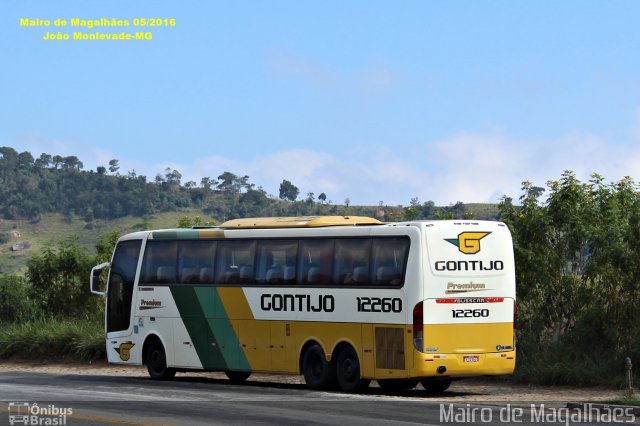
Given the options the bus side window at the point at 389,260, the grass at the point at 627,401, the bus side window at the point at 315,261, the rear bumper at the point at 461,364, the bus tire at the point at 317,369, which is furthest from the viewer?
the bus side window at the point at 315,261

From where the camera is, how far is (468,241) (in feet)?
72.3

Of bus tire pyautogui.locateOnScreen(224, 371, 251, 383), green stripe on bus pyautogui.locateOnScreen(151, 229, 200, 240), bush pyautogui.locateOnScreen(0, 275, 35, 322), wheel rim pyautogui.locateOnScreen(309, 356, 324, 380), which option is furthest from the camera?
bush pyautogui.locateOnScreen(0, 275, 35, 322)

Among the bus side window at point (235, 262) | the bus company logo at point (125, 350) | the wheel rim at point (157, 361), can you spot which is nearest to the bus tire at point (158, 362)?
the wheel rim at point (157, 361)

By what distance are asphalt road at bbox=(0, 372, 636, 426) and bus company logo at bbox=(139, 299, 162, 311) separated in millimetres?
2775

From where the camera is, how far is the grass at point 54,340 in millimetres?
34281

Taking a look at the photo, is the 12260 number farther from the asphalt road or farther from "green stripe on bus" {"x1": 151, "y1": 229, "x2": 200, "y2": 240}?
"green stripe on bus" {"x1": 151, "y1": 229, "x2": 200, "y2": 240}

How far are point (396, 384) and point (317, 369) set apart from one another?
72.3 inches

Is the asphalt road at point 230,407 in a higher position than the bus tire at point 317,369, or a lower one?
lower

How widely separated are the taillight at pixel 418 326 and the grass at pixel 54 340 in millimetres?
14728

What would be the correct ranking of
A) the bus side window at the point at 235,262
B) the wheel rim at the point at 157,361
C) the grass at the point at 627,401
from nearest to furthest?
1. the grass at the point at 627,401
2. the bus side window at the point at 235,262
3. the wheel rim at the point at 157,361

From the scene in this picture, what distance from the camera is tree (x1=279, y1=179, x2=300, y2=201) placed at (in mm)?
180375

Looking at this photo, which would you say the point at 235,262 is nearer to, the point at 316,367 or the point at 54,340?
the point at 316,367

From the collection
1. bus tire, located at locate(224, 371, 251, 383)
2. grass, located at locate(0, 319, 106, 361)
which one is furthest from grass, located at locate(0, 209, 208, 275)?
bus tire, located at locate(224, 371, 251, 383)

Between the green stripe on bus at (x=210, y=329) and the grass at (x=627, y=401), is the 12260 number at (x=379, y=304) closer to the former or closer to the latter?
the green stripe on bus at (x=210, y=329)
